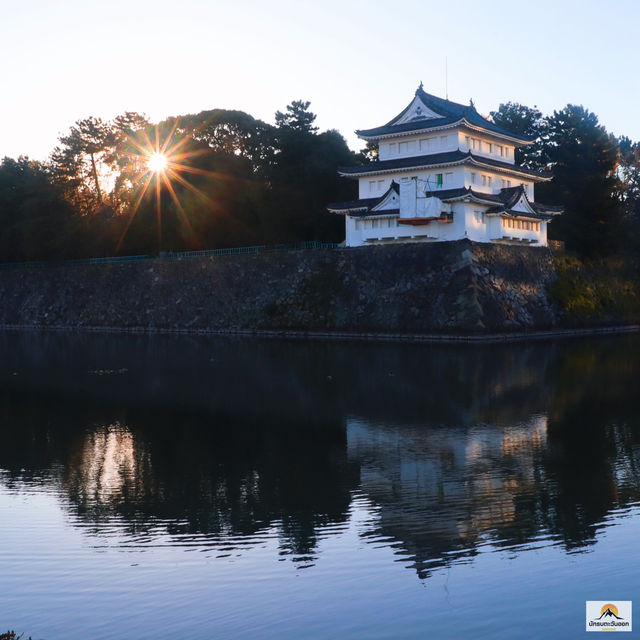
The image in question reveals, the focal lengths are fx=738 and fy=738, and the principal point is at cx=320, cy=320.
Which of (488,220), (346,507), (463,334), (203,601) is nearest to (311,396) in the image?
(346,507)

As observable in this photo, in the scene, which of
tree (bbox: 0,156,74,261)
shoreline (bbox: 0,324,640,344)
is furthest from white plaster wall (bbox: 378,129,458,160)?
tree (bbox: 0,156,74,261)

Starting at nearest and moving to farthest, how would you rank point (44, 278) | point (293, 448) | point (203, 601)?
point (203, 601), point (293, 448), point (44, 278)

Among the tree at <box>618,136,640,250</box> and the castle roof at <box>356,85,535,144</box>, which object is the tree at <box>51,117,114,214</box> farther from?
the tree at <box>618,136,640,250</box>

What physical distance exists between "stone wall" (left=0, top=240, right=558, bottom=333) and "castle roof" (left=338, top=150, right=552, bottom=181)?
5331 millimetres

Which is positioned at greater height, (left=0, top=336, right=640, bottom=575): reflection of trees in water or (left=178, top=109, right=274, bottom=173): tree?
(left=178, top=109, right=274, bottom=173): tree

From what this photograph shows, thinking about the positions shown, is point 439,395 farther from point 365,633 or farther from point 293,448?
point 365,633

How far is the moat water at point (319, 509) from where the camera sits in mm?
7500

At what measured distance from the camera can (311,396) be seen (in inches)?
870

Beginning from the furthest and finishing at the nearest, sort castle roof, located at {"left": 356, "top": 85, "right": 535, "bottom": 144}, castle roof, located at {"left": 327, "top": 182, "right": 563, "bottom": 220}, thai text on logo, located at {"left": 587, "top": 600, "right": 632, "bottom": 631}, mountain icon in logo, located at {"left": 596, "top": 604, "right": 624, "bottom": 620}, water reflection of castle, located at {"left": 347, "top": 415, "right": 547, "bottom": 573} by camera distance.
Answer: castle roof, located at {"left": 356, "top": 85, "right": 535, "bottom": 144}, castle roof, located at {"left": 327, "top": 182, "right": 563, "bottom": 220}, water reflection of castle, located at {"left": 347, "top": 415, "right": 547, "bottom": 573}, mountain icon in logo, located at {"left": 596, "top": 604, "right": 624, "bottom": 620}, thai text on logo, located at {"left": 587, "top": 600, "right": 632, "bottom": 631}

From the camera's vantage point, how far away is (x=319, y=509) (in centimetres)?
1100

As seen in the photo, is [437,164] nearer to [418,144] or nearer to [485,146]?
[418,144]

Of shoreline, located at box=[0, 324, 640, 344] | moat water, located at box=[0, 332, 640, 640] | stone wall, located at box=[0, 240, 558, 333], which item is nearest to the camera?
moat water, located at box=[0, 332, 640, 640]

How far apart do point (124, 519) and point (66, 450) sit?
5348 millimetres

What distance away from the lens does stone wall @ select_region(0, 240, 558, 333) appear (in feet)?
145
